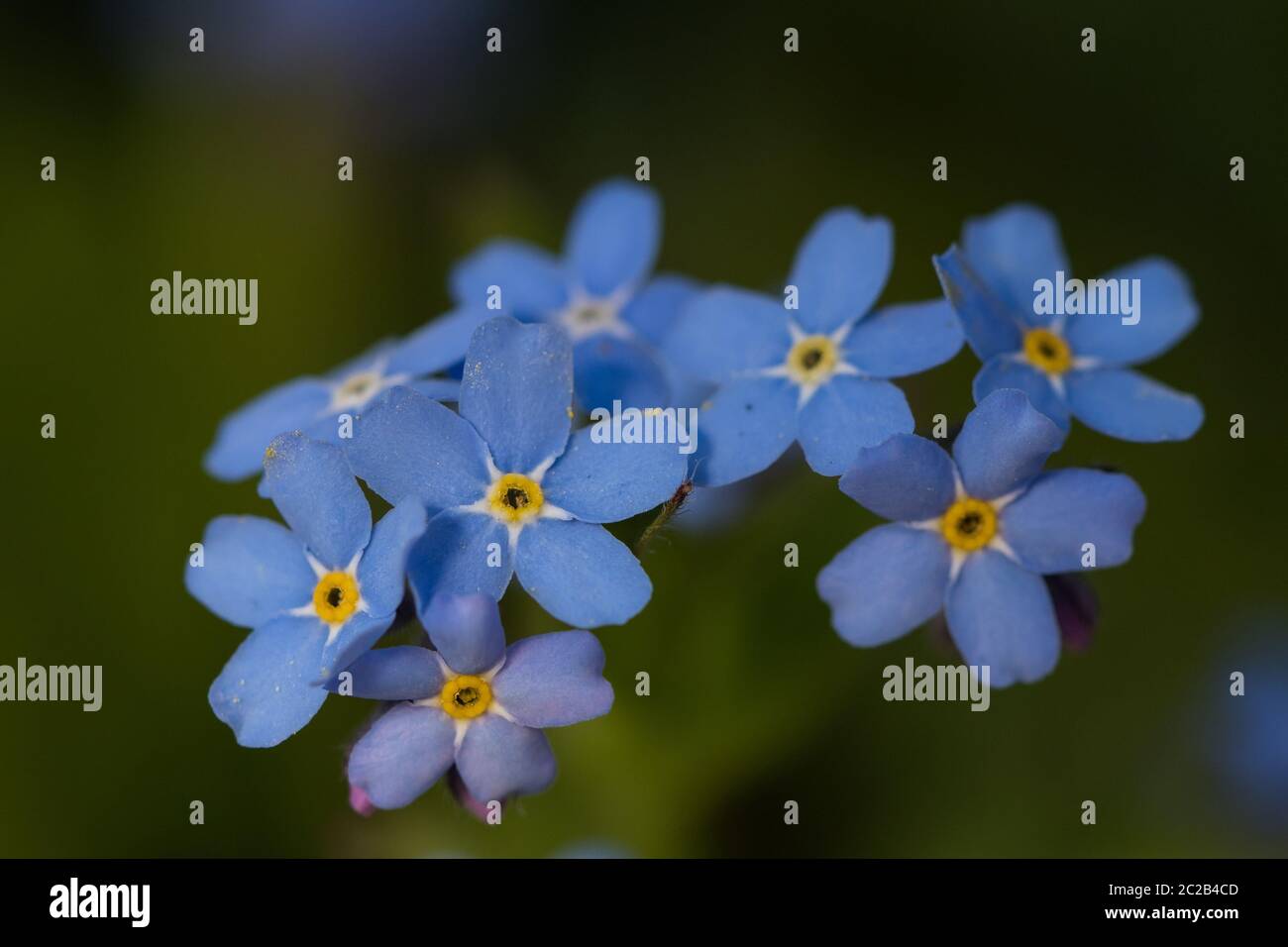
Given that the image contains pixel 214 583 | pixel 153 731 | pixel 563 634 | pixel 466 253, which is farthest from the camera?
pixel 466 253

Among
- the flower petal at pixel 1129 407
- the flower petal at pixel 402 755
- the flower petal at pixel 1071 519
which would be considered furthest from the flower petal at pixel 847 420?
the flower petal at pixel 402 755

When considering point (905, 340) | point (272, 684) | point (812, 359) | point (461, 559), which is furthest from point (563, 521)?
point (905, 340)

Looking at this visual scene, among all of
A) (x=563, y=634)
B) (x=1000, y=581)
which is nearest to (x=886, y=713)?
(x=1000, y=581)

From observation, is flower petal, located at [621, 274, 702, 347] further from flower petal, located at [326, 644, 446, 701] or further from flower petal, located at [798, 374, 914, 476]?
flower petal, located at [326, 644, 446, 701]

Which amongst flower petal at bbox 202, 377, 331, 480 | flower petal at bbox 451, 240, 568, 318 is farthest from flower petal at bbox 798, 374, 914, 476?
flower petal at bbox 202, 377, 331, 480

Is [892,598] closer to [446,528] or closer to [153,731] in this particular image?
[446,528]

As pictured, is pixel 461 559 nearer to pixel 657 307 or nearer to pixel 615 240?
pixel 657 307
